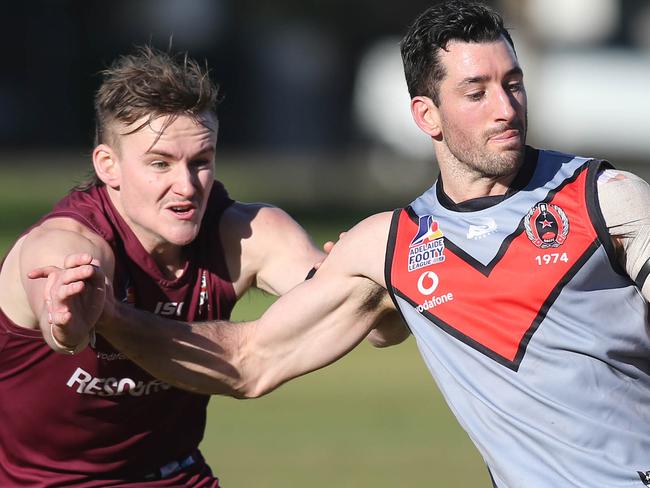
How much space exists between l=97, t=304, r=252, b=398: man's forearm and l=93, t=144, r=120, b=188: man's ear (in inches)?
26.5

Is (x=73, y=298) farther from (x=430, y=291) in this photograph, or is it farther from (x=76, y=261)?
(x=430, y=291)

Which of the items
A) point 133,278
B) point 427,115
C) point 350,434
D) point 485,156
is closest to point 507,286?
point 485,156

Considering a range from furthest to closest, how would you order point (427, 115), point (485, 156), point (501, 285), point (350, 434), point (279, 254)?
point (350, 434) → point (279, 254) → point (427, 115) → point (485, 156) → point (501, 285)

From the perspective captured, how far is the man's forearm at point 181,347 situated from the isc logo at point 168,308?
0.56ft

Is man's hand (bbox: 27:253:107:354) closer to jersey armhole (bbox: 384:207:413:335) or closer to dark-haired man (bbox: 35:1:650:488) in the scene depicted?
dark-haired man (bbox: 35:1:650:488)

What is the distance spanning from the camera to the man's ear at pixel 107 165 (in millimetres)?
6137

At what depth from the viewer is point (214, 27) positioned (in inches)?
1663

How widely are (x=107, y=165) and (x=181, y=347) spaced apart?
0.92 meters

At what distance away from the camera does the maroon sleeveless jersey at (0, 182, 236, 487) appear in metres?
5.96

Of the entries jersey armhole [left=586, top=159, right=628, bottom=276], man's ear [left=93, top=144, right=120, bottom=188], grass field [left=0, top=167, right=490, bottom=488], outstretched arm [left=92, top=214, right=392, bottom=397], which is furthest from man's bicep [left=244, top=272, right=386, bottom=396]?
grass field [left=0, top=167, right=490, bottom=488]

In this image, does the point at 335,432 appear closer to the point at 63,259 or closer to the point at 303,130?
the point at 63,259

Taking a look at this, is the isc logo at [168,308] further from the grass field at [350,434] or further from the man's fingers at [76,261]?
the grass field at [350,434]

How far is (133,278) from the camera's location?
6.04 m

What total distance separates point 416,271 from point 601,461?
1048 mm
